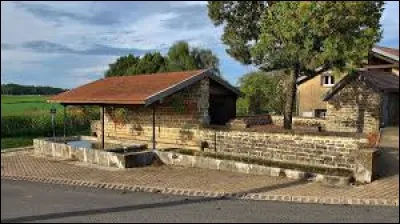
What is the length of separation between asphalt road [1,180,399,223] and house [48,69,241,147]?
6211 millimetres

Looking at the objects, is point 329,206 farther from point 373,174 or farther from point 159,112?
point 159,112

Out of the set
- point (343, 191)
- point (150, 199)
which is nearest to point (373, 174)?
point (343, 191)

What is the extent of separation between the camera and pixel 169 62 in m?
43.4

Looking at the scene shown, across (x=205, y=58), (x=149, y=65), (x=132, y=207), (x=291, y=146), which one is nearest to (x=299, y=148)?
(x=291, y=146)

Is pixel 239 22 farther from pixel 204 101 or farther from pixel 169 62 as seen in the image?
pixel 169 62

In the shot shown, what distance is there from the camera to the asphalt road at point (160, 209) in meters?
7.18

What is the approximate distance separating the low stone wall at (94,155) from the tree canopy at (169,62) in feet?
81.6

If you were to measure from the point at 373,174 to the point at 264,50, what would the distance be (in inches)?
269

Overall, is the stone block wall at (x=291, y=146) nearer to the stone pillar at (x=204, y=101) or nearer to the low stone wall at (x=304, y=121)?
the stone pillar at (x=204, y=101)

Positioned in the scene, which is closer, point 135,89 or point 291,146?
point 291,146

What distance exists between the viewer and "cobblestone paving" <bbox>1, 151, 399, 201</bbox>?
10445 mm

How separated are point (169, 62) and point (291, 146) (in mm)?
29980

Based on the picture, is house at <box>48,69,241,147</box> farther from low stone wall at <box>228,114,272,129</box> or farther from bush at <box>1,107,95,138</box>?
bush at <box>1,107,95,138</box>

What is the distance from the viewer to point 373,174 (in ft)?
37.3
